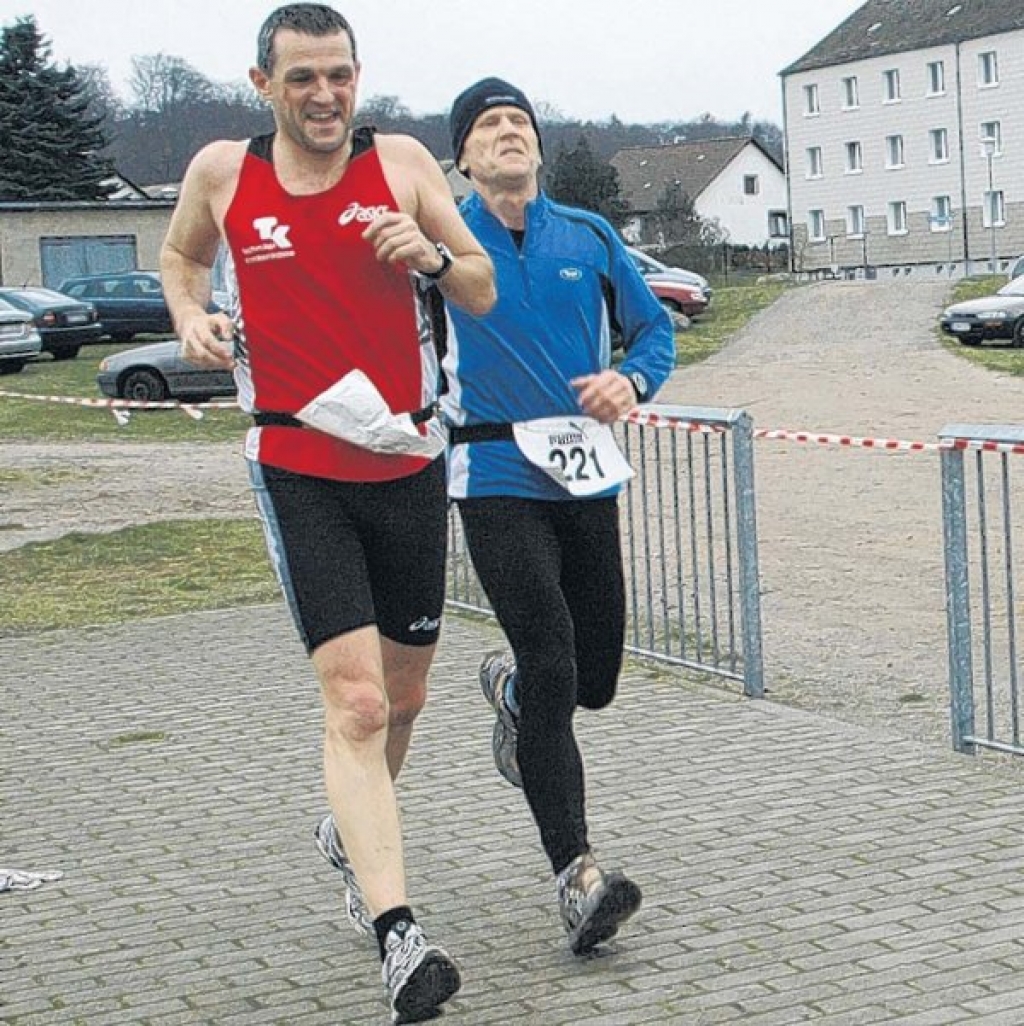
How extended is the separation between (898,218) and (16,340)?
197ft

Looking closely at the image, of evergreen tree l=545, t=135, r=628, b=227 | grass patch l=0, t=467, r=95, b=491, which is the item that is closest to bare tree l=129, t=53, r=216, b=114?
evergreen tree l=545, t=135, r=628, b=227

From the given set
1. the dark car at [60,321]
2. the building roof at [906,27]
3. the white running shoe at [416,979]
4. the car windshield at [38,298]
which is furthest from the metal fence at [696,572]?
the building roof at [906,27]

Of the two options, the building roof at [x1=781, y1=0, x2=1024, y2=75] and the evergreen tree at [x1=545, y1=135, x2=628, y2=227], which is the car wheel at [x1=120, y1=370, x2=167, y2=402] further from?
the building roof at [x1=781, y1=0, x2=1024, y2=75]

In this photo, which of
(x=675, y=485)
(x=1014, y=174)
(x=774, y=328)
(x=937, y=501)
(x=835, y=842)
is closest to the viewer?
(x=835, y=842)

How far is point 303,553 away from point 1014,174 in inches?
3271

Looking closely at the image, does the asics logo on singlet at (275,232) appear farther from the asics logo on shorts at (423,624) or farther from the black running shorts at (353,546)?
the asics logo on shorts at (423,624)

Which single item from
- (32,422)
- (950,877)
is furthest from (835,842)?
(32,422)

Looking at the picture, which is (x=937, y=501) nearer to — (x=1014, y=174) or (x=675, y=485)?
(x=675, y=485)

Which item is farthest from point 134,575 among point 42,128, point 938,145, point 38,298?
point 938,145

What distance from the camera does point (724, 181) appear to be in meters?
116

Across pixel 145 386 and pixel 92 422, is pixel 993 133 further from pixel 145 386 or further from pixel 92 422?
pixel 92 422

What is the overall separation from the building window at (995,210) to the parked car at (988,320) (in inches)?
1950

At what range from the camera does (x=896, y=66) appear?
9019 cm

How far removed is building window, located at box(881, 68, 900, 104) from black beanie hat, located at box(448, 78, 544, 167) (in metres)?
87.7
